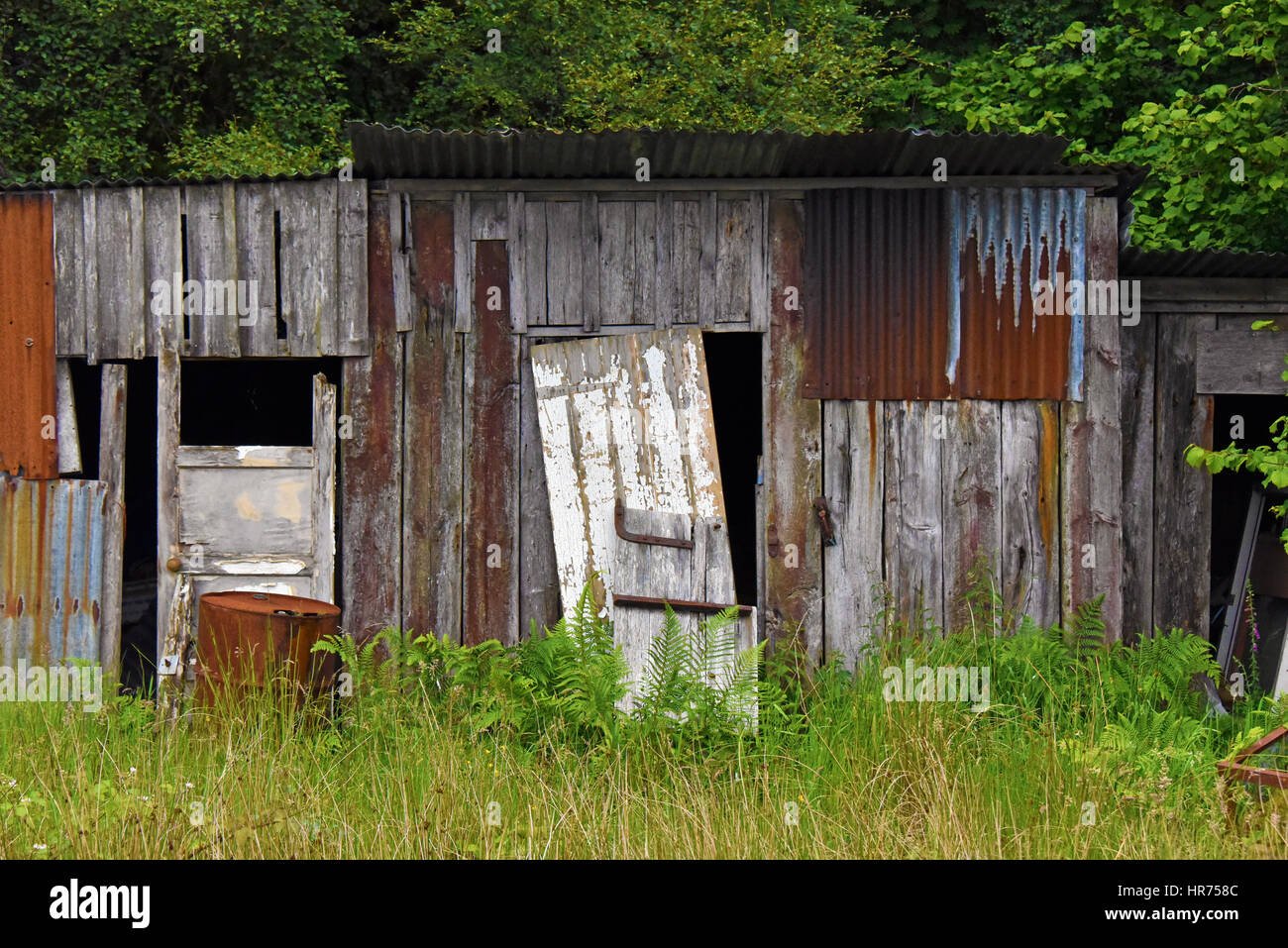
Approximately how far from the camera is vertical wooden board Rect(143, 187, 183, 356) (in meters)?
6.90

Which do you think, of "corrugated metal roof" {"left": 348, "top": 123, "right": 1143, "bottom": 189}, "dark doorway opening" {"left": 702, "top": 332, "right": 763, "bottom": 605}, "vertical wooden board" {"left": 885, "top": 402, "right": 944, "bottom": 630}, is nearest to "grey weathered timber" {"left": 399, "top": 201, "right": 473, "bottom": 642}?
"corrugated metal roof" {"left": 348, "top": 123, "right": 1143, "bottom": 189}

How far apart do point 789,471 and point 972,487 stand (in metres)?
1.15

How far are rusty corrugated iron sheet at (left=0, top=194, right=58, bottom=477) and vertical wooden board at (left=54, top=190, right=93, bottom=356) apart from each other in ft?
0.12

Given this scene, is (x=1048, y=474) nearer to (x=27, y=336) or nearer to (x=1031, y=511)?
(x=1031, y=511)

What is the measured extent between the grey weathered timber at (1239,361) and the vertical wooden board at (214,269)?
6.08 meters

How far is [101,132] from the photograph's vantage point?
45.8 feet

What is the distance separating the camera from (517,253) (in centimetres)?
690

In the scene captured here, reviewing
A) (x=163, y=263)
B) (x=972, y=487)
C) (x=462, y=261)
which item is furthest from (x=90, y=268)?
(x=972, y=487)

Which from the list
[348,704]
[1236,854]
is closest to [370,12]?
[348,704]

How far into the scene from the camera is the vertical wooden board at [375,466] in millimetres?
6922

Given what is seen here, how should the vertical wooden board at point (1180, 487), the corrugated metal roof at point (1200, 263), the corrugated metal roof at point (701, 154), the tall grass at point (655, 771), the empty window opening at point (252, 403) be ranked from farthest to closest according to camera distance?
the empty window opening at point (252, 403) < the vertical wooden board at point (1180, 487) < the corrugated metal roof at point (1200, 263) < the corrugated metal roof at point (701, 154) < the tall grass at point (655, 771)

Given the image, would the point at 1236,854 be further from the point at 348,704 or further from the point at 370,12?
the point at 370,12

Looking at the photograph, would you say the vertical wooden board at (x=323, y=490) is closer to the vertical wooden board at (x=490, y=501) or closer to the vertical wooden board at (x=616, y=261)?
the vertical wooden board at (x=490, y=501)

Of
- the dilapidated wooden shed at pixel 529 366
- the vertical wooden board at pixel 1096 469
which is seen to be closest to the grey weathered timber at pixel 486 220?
the dilapidated wooden shed at pixel 529 366
